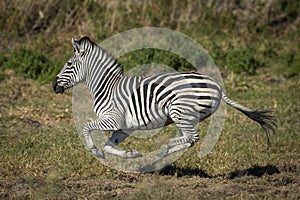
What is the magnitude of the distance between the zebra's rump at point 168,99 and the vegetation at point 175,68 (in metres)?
0.67

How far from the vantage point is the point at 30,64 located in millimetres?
13445

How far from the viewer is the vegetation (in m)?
7.29

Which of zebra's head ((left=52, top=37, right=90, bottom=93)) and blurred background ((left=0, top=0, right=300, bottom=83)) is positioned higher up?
blurred background ((left=0, top=0, right=300, bottom=83))

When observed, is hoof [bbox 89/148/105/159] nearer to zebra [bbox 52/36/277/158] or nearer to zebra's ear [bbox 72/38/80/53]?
zebra [bbox 52/36/277/158]

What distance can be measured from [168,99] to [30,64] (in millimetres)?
6319

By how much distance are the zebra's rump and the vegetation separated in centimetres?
67

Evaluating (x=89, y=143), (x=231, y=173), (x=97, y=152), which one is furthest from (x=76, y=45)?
(x=231, y=173)

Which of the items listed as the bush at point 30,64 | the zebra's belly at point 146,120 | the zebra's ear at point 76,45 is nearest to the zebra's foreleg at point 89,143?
the zebra's belly at point 146,120

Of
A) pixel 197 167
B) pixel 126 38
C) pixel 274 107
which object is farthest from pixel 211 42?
pixel 197 167

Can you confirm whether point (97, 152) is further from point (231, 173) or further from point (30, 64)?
point (30, 64)

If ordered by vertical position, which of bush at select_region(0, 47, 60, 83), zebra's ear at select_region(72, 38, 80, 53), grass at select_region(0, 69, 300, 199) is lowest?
grass at select_region(0, 69, 300, 199)

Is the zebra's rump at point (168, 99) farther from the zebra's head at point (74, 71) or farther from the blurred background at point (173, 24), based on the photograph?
the blurred background at point (173, 24)

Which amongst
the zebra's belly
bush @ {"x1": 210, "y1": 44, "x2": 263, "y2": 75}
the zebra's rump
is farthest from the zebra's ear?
bush @ {"x1": 210, "y1": 44, "x2": 263, "y2": 75}

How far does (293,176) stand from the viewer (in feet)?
25.6
